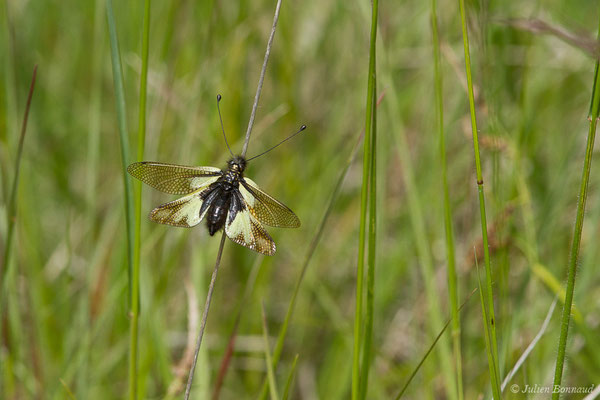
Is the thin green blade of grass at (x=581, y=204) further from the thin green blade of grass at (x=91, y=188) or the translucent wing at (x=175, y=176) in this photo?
the thin green blade of grass at (x=91, y=188)

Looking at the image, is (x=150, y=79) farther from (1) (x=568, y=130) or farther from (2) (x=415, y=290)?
(1) (x=568, y=130)

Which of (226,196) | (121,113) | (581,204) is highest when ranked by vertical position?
(121,113)

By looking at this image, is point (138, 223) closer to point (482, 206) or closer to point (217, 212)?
point (217, 212)

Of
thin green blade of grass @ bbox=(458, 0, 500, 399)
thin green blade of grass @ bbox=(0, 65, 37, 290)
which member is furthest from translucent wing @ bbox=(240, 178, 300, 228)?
thin green blade of grass @ bbox=(0, 65, 37, 290)

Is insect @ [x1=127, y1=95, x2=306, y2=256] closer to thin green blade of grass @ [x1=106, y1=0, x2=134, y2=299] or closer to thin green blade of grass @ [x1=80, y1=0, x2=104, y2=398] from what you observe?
thin green blade of grass @ [x1=106, y1=0, x2=134, y2=299]

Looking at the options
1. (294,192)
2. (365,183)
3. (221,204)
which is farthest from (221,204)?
(294,192)

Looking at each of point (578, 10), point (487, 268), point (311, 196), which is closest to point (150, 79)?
point (311, 196)

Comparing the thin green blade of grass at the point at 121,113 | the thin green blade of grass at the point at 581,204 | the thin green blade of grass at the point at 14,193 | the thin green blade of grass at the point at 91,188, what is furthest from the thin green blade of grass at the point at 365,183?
the thin green blade of grass at the point at 91,188
